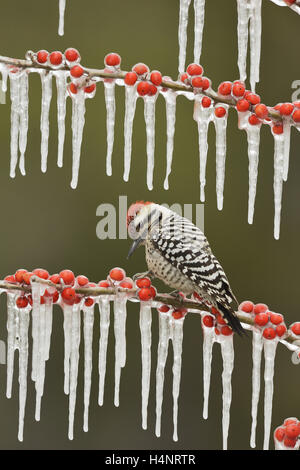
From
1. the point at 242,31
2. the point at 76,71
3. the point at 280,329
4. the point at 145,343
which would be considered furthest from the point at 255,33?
the point at 145,343

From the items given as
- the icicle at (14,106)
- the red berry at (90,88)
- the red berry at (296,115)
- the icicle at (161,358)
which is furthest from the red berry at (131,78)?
the icicle at (161,358)

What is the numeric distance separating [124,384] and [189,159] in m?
1.67

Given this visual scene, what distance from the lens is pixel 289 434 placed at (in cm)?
273

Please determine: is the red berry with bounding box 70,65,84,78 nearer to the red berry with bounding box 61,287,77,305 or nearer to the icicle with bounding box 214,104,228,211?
the icicle with bounding box 214,104,228,211

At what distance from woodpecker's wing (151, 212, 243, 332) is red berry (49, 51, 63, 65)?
0.94 m

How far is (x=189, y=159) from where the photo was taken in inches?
267

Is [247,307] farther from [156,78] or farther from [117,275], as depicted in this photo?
[156,78]

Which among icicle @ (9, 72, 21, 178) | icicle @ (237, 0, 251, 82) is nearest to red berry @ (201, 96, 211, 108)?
icicle @ (237, 0, 251, 82)

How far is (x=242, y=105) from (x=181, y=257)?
89 cm

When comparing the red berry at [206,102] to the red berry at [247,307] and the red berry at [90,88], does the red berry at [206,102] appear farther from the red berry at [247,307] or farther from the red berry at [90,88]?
the red berry at [247,307]

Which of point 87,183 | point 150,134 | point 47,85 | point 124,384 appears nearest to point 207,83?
point 150,134

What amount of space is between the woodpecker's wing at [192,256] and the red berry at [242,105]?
66 cm

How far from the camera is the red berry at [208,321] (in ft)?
10.1

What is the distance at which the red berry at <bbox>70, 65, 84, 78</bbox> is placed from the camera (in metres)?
2.90
